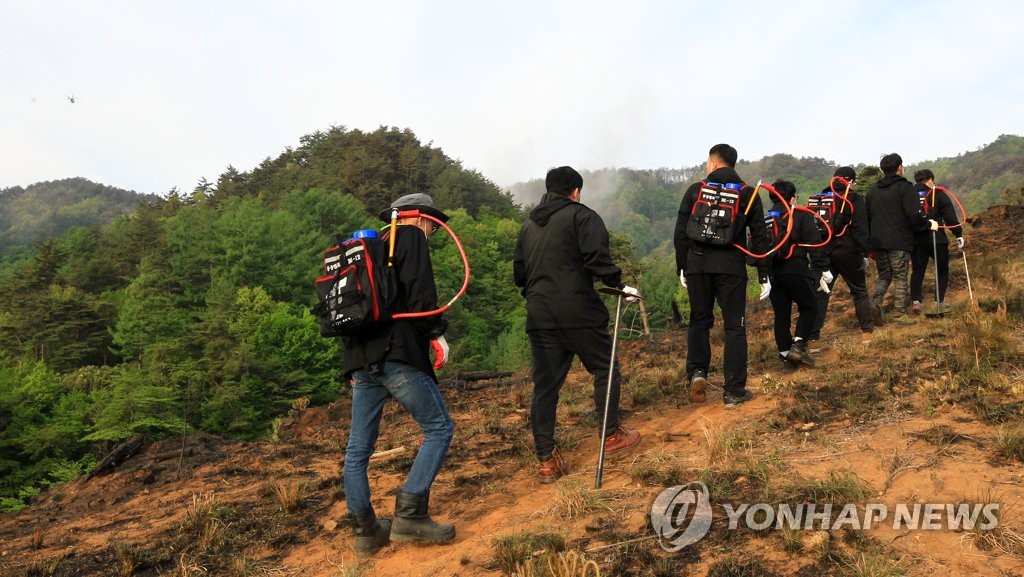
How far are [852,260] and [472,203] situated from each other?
237 feet

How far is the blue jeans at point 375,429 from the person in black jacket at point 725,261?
9.17ft

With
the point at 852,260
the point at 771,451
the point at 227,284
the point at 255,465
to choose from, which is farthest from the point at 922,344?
the point at 227,284

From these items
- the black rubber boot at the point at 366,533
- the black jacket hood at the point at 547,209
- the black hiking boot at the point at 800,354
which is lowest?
the black rubber boot at the point at 366,533

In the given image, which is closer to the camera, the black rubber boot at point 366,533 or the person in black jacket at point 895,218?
the black rubber boot at point 366,533

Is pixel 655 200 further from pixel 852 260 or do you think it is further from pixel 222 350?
pixel 852 260

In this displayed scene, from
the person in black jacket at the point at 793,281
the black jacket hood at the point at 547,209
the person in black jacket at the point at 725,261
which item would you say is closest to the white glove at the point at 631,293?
the black jacket hood at the point at 547,209

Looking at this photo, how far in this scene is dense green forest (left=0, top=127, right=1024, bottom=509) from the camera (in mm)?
26922

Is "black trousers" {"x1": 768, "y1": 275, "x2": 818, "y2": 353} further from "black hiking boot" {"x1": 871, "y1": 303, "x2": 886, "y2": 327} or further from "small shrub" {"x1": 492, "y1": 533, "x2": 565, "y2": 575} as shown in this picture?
"small shrub" {"x1": 492, "y1": 533, "x2": 565, "y2": 575}

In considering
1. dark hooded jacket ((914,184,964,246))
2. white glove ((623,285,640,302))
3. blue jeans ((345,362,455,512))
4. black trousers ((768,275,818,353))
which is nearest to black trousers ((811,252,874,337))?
black trousers ((768,275,818,353))

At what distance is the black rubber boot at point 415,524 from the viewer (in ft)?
13.1

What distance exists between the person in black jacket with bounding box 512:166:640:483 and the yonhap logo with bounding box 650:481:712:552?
0.98 meters

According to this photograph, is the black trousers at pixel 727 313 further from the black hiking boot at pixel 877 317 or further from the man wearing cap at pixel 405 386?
the black hiking boot at pixel 877 317

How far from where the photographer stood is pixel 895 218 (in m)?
8.84

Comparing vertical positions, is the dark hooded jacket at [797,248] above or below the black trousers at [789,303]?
above
